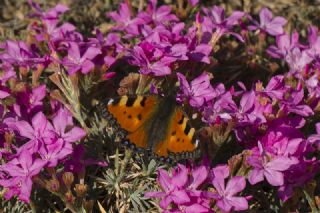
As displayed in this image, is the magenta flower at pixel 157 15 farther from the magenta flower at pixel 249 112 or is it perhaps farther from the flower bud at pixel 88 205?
the flower bud at pixel 88 205

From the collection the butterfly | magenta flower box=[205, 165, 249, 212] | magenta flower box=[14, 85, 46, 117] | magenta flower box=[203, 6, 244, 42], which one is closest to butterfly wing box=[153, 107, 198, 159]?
the butterfly

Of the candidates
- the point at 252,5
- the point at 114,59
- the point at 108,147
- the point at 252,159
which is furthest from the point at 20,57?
the point at 252,5

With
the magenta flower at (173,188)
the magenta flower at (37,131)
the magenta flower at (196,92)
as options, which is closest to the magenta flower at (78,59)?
the magenta flower at (37,131)

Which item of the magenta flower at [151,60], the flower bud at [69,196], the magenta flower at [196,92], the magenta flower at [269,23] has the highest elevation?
the magenta flower at [151,60]

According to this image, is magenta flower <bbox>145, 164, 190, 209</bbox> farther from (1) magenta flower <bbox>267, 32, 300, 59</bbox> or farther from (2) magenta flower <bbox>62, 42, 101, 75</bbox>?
(1) magenta flower <bbox>267, 32, 300, 59</bbox>

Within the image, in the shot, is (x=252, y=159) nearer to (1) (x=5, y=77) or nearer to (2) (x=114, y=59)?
(2) (x=114, y=59)

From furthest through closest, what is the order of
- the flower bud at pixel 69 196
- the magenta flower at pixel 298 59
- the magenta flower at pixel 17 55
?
the magenta flower at pixel 298 59 < the magenta flower at pixel 17 55 < the flower bud at pixel 69 196

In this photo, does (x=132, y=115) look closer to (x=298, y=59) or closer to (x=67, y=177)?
(x=67, y=177)
